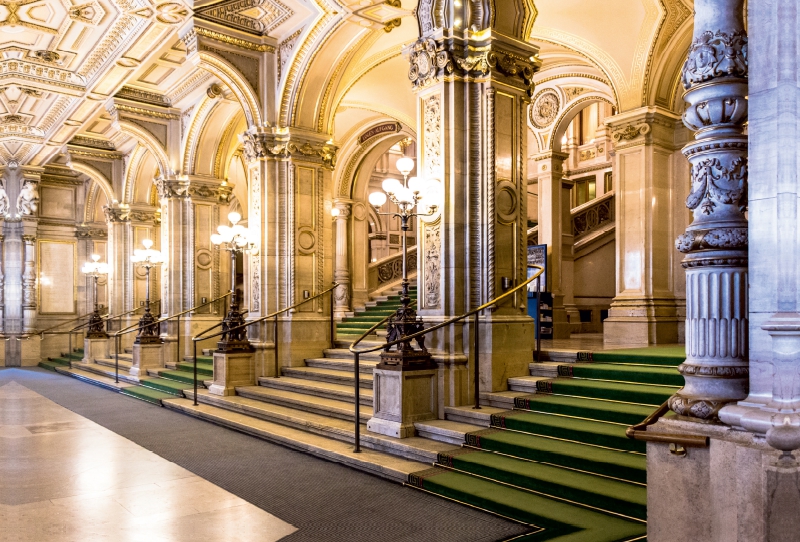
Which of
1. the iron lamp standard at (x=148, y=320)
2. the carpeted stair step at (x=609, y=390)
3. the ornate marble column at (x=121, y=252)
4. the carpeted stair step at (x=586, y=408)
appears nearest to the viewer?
the carpeted stair step at (x=586, y=408)

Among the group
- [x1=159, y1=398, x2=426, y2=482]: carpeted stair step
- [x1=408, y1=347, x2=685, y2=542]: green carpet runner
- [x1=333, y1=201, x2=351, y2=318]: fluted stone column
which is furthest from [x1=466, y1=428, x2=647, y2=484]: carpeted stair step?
[x1=333, y1=201, x2=351, y2=318]: fluted stone column

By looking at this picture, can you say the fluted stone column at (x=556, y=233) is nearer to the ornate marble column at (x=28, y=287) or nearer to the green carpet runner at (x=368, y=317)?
the green carpet runner at (x=368, y=317)

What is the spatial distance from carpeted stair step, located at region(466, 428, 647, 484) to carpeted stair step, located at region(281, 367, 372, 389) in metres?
2.94

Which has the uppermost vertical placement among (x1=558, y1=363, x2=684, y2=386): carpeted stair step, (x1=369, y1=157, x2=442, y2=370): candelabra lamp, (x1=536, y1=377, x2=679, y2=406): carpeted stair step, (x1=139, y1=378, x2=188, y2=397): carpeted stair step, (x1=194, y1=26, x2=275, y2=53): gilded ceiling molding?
(x1=194, y1=26, x2=275, y2=53): gilded ceiling molding

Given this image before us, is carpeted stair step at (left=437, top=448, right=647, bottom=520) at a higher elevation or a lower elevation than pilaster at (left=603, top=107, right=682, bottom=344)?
lower

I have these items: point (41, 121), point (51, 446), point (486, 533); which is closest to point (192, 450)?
point (51, 446)

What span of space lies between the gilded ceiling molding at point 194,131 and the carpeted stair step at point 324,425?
19.4 feet

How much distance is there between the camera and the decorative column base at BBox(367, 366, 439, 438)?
7.14 meters

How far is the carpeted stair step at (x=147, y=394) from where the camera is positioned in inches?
470

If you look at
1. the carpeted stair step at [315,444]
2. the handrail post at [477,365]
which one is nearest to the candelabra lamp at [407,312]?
the handrail post at [477,365]

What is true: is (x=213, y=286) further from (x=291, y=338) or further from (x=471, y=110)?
(x=471, y=110)

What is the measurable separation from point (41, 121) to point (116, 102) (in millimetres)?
3613

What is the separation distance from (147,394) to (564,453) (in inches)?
360

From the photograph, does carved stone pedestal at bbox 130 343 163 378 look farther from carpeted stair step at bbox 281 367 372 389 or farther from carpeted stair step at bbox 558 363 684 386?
carpeted stair step at bbox 558 363 684 386
